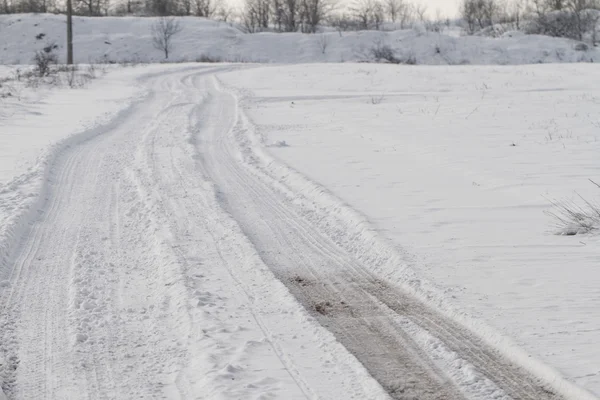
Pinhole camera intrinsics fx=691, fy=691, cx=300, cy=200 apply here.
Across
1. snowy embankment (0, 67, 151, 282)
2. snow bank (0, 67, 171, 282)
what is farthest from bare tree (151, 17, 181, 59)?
snow bank (0, 67, 171, 282)

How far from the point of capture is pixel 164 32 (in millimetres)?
61781

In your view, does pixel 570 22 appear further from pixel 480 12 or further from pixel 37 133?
pixel 37 133

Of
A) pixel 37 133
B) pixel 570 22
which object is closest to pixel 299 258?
pixel 37 133

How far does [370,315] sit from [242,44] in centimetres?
6037

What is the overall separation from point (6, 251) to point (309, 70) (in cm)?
2916

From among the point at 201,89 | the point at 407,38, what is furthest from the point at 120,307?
the point at 407,38

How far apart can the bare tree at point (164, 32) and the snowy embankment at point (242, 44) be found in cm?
49

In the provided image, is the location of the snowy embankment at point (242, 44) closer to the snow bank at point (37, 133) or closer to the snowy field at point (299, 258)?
the snow bank at point (37, 133)

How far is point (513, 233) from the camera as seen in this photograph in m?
6.91

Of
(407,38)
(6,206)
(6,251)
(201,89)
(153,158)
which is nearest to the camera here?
(6,251)

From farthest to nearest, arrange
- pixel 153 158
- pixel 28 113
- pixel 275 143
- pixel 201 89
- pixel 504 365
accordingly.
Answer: pixel 201 89
pixel 28 113
pixel 275 143
pixel 153 158
pixel 504 365

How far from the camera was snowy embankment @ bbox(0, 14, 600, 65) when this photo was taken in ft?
185

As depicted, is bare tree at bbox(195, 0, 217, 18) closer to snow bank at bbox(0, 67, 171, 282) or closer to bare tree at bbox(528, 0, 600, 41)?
bare tree at bbox(528, 0, 600, 41)

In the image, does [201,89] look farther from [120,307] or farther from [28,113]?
[120,307]
